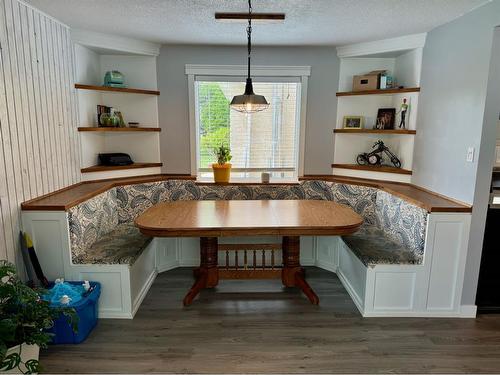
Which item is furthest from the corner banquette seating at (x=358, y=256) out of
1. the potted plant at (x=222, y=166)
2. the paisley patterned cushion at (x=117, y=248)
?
the potted plant at (x=222, y=166)

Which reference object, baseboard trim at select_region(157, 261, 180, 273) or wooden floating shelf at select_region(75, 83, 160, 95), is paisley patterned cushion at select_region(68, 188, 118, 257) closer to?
baseboard trim at select_region(157, 261, 180, 273)

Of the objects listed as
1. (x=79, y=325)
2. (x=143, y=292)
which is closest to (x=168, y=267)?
(x=143, y=292)

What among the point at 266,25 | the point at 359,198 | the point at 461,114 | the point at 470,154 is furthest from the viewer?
the point at 359,198

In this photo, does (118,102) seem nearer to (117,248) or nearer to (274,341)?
(117,248)

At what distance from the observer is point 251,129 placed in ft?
12.7

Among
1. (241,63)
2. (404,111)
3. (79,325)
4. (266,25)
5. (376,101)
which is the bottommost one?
(79,325)

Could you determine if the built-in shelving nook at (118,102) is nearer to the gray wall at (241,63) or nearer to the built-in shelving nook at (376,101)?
the gray wall at (241,63)

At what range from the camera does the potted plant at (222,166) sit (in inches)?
145

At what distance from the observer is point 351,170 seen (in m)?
3.78

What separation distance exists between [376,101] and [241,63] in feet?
5.18

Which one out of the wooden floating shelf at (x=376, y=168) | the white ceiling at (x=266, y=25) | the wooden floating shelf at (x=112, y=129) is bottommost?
the wooden floating shelf at (x=376, y=168)

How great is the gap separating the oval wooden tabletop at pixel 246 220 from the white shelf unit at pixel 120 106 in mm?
958

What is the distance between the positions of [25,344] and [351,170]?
10.7 feet

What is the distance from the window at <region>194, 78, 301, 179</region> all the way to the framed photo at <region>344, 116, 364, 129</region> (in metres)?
0.55
